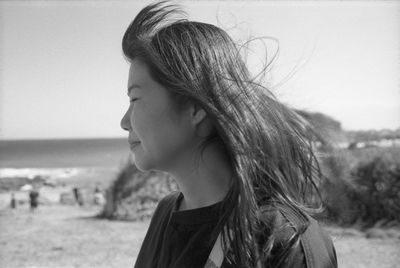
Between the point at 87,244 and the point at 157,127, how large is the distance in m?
7.57

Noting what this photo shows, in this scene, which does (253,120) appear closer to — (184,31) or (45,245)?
(184,31)

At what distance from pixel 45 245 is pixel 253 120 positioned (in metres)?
7.90

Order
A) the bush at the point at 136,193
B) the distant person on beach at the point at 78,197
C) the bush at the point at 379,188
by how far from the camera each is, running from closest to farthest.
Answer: the bush at the point at 379,188 < the bush at the point at 136,193 < the distant person on beach at the point at 78,197

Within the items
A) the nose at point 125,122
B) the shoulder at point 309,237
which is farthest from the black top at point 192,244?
the nose at point 125,122

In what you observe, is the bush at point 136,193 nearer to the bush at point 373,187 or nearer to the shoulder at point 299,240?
the bush at point 373,187

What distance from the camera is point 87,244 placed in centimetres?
841

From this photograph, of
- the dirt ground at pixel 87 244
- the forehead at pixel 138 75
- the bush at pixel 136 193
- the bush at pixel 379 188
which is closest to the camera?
the forehead at pixel 138 75

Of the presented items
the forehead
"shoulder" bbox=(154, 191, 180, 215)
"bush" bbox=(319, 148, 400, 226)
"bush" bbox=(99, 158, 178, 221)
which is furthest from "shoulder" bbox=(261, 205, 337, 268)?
"bush" bbox=(99, 158, 178, 221)

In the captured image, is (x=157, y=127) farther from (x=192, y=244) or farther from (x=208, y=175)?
(x=192, y=244)

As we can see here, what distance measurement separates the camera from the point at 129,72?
1525 mm

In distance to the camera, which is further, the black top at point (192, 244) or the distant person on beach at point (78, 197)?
the distant person on beach at point (78, 197)

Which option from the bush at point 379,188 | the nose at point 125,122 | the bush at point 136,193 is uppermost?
the nose at point 125,122

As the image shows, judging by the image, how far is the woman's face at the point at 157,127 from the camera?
1.40 m

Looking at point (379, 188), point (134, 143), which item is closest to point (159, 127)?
point (134, 143)
